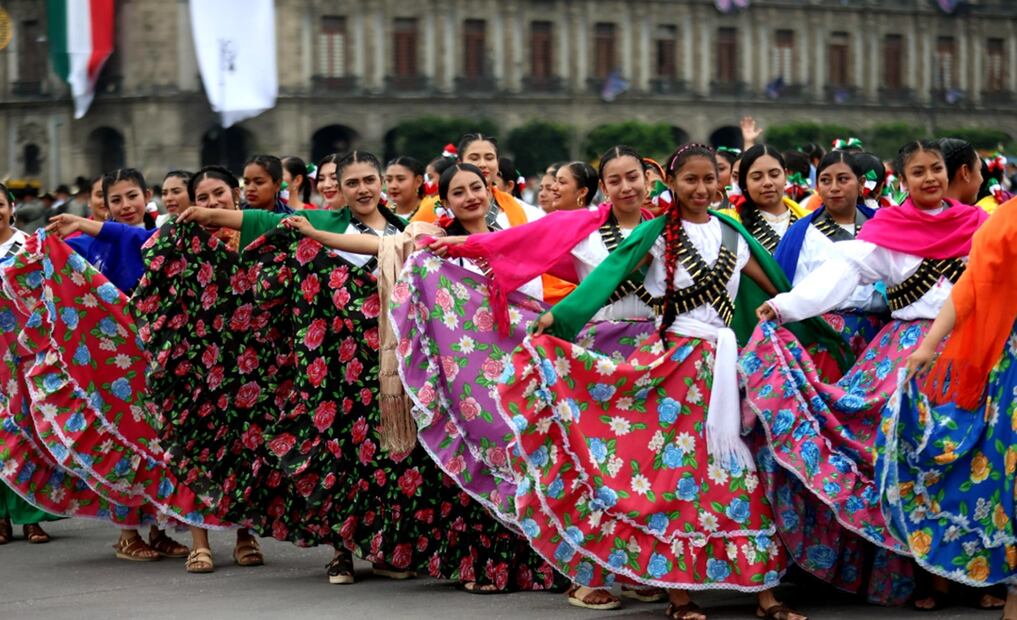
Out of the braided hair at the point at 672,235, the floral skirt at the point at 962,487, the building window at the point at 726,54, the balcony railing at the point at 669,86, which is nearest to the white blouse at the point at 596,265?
the braided hair at the point at 672,235

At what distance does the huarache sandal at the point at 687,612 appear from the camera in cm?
698

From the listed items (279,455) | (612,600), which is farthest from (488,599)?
(279,455)

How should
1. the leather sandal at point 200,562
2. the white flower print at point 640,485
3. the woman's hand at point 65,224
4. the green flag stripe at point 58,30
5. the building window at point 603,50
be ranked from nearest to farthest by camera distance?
the white flower print at point 640,485, the leather sandal at point 200,562, the woman's hand at point 65,224, the green flag stripe at point 58,30, the building window at point 603,50

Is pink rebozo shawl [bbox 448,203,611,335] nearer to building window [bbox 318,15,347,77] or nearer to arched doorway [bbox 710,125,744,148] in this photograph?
building window [bbox 318,15,347,77]

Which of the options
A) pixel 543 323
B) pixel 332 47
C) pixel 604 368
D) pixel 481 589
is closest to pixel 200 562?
pixel 481 589

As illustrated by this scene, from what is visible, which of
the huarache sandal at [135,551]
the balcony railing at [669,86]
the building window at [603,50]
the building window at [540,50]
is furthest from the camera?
the balcony railing at [669,86]

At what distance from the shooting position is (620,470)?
7.03 meters

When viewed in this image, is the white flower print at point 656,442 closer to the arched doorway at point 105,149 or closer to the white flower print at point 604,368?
the white flower print at point 604,368

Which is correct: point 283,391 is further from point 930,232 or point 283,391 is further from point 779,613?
point 930,232

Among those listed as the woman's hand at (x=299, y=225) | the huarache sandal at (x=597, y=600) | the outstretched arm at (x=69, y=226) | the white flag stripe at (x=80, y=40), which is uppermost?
the white flag stripe at (x=80, y=40)

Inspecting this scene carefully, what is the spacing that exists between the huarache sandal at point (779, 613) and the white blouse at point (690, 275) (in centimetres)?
99

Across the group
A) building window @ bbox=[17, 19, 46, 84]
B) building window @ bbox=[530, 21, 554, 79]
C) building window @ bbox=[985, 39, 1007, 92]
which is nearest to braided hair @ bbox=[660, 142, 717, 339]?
building window @ bbox=[17, 19, 46, 84]

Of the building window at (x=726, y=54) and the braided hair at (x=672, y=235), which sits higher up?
the building window at (x=726, y=54)

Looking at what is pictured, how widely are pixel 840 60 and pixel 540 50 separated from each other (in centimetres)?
1053
